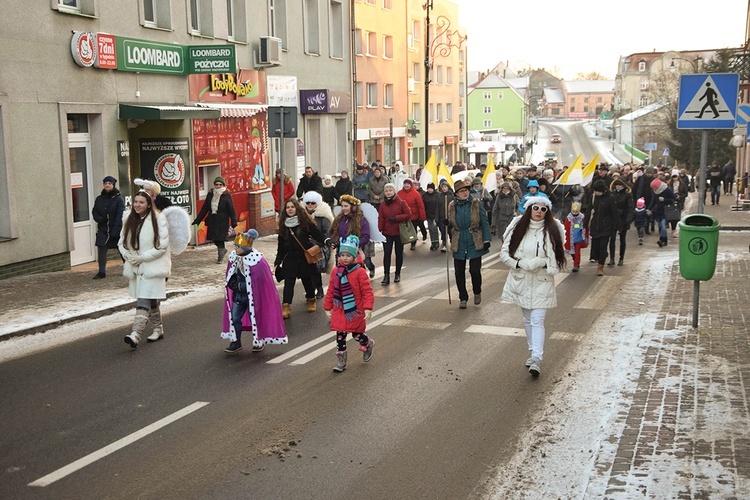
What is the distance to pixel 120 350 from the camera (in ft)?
32.0

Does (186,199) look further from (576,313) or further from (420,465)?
(420,465)

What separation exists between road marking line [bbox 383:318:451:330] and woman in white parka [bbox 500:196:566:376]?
2.26 m

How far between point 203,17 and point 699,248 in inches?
571

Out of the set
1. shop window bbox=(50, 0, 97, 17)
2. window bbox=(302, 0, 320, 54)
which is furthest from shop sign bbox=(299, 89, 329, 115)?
shop window bbox=(50, 0, 97, 17)

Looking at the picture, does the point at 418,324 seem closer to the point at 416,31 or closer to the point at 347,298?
the point at 347,298

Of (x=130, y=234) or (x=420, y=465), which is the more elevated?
(x=130, y=234)

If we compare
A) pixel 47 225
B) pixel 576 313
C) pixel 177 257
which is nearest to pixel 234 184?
pixel 177 257

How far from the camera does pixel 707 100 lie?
10.7 metres

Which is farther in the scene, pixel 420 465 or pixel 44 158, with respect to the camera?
pixel 44 158

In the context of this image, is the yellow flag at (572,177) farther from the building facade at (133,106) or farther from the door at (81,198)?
the door at (81,198)

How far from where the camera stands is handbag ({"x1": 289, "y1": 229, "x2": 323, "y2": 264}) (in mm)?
11680

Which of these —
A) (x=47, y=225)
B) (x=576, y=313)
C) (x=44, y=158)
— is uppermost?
(x=44, y=158)

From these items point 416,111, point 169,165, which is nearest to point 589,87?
point 416,111

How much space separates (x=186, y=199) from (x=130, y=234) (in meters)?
10.2
